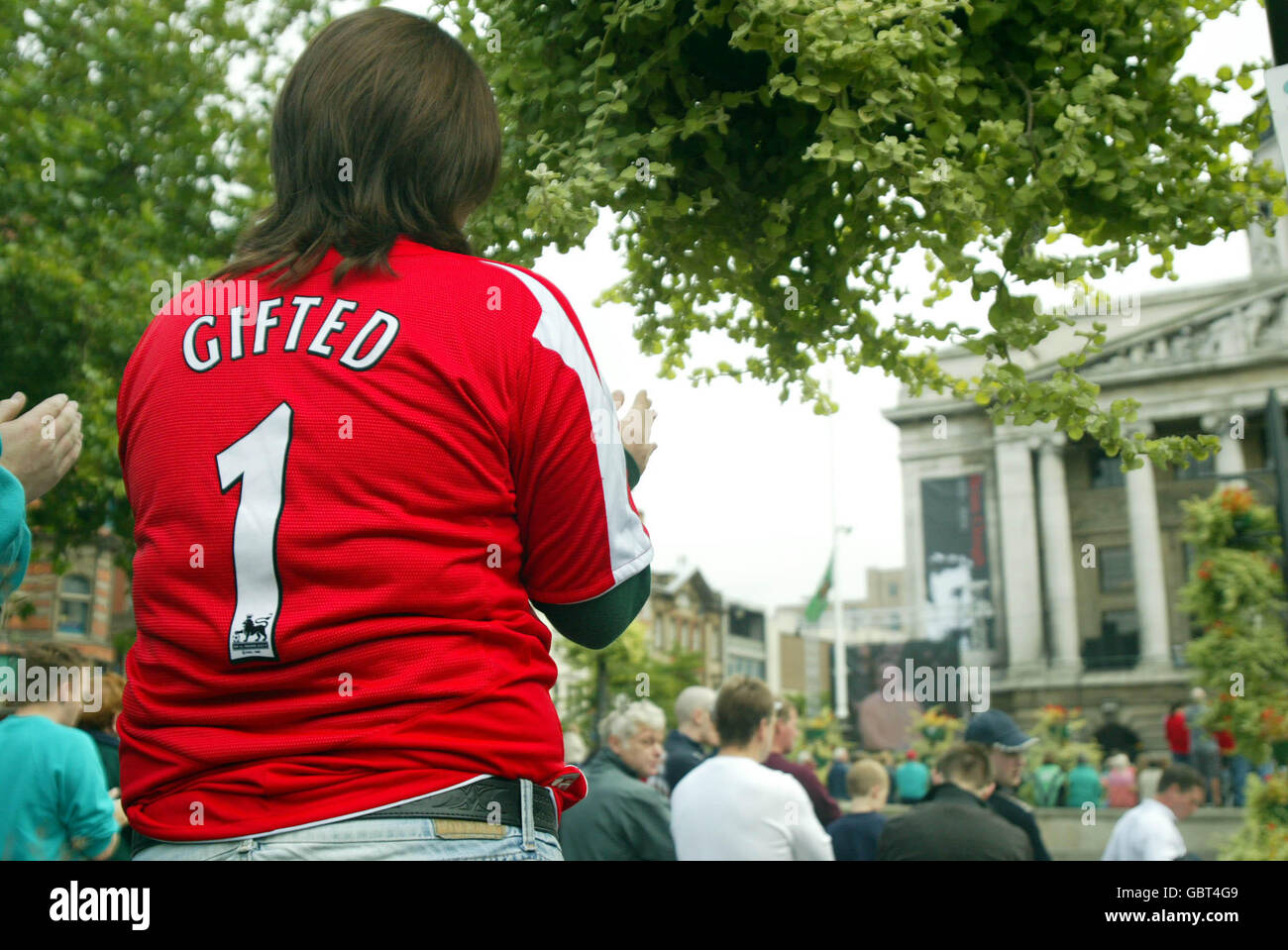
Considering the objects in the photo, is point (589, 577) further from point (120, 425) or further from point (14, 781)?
point (14, 781)

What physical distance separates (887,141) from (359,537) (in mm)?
1338

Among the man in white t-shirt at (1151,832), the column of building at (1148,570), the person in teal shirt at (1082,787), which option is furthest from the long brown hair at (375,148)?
the column of building at (1148,570)

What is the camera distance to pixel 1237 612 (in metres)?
18.4

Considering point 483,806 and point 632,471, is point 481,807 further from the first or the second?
point 632,471

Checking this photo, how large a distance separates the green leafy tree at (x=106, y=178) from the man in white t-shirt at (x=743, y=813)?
25.3 feet

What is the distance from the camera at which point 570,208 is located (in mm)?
2207

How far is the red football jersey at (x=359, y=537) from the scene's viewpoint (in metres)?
1.23

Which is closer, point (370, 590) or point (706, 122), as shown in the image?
point (370, 590)

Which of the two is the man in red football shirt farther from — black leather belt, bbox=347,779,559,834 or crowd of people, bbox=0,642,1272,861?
crowd of people, bbox=0,642,1272,861

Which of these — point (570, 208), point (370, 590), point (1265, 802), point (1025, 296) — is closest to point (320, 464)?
point (370, 590)

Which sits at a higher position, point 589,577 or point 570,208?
point 570,208

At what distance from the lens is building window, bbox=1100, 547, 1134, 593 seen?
140ft

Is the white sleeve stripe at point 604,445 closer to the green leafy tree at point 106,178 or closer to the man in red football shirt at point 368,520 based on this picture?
the man in red football shirt at point 368,520

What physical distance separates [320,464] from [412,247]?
32cm
